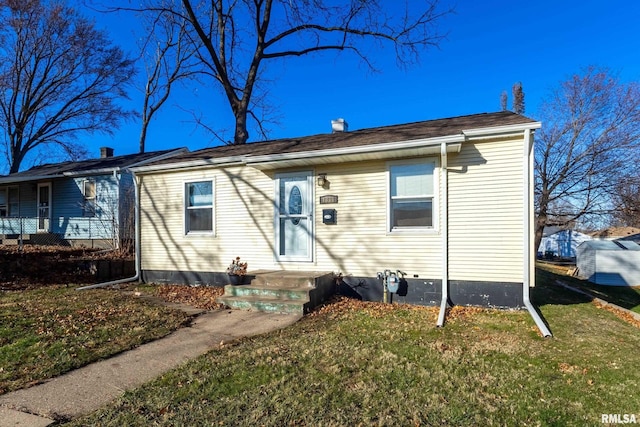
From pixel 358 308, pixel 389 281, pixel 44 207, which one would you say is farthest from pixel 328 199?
pixel 44 207

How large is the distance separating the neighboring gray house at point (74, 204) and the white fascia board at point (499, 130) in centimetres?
1215

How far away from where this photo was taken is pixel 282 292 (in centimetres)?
673

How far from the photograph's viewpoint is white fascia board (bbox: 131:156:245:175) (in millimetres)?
8508

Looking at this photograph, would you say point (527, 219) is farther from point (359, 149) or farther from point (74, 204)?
point (74, 204)

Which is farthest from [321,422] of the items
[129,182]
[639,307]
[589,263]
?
[589,263]

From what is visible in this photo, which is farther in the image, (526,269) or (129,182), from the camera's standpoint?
(129,182)

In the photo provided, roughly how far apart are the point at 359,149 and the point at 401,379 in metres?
4.39

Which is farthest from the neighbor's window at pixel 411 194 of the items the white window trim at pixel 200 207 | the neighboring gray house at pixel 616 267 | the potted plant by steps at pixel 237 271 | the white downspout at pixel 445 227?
the neighboring gray house at pixel 616 267

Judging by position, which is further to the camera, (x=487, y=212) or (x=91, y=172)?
(x=91, y=172)

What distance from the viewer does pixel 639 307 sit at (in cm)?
1126

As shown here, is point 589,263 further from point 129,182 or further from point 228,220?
point 129,182

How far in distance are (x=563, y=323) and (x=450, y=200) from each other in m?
2.61

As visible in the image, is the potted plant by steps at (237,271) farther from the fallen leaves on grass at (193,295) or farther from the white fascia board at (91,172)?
the white fascia board at (91,172)

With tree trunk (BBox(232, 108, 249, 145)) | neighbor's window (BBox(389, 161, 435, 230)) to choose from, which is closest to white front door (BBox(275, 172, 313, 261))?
neighbor's window (BBox(389, 161, 435, 230))
